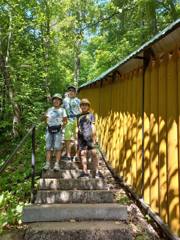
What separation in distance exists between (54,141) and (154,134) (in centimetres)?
236

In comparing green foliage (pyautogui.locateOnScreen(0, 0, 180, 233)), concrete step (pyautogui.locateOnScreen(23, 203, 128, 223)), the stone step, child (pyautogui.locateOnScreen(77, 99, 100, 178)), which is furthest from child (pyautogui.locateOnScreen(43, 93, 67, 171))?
concrete step (pyautogui.locateOnScreen(23, 203, 128, 223))

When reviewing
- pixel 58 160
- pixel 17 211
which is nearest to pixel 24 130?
pixel 58 160

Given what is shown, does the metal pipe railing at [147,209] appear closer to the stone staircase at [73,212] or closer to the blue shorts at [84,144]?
the stone staircase at [73,212]

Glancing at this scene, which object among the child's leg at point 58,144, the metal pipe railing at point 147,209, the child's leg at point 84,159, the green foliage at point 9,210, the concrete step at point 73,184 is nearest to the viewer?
the metal pipe railing at point 147,209

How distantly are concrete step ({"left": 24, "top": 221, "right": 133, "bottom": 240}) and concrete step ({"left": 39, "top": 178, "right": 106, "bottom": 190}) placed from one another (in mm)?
1586

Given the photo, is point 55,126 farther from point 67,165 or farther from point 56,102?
point 67,165

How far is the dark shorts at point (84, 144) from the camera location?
7.46m

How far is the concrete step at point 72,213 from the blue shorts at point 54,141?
1873mm

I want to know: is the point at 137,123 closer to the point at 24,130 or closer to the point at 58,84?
the point at 24,130

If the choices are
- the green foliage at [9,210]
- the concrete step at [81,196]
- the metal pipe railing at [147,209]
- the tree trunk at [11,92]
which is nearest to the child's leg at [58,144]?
the concrete step at [81,196]

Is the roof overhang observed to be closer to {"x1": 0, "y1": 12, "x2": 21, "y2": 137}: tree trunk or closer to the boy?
the boy

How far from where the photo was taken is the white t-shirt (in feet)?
25.5

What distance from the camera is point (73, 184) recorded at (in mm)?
7098

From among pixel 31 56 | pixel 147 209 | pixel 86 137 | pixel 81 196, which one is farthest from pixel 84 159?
pixel 31 56
